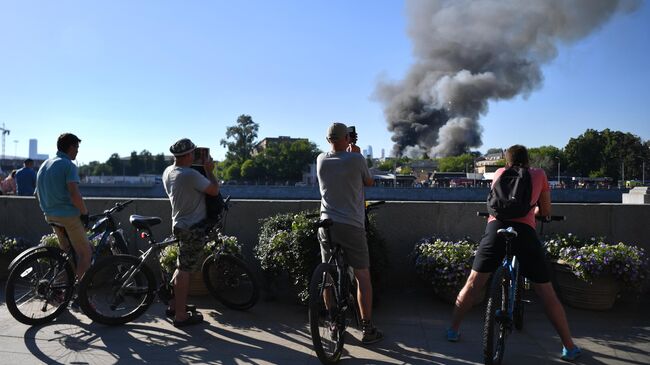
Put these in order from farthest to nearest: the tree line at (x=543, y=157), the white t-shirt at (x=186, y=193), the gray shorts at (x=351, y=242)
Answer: the tree line at (x=543, y=157)
the white t-shirt at (x=186, y=193)
the gray shorts at (x=351, y=242)

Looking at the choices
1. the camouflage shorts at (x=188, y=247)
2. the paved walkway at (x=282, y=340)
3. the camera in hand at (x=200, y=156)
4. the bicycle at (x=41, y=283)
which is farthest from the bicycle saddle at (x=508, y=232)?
the bicycle at (x=41, y=283)

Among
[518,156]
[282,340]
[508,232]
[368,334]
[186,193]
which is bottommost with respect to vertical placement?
[282,340]

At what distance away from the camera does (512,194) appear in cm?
398

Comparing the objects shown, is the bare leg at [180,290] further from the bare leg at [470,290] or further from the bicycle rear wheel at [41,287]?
the bare leg at [470,290]

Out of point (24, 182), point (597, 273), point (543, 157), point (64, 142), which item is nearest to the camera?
point (64, 142)

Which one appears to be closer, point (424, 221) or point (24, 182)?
point (424, 221)

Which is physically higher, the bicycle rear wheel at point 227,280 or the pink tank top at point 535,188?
the pink tank top at point 535,188

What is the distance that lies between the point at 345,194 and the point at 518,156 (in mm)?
1412

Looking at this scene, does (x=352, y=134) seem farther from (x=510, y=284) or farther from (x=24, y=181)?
(x=24, y=181)

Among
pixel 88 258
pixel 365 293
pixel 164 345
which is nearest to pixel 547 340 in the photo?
pixel 365 293

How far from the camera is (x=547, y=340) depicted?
461 cm

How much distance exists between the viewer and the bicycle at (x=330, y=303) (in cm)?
379

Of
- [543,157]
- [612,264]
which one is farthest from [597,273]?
[543,157]

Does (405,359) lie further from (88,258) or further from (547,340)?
(88,258)
